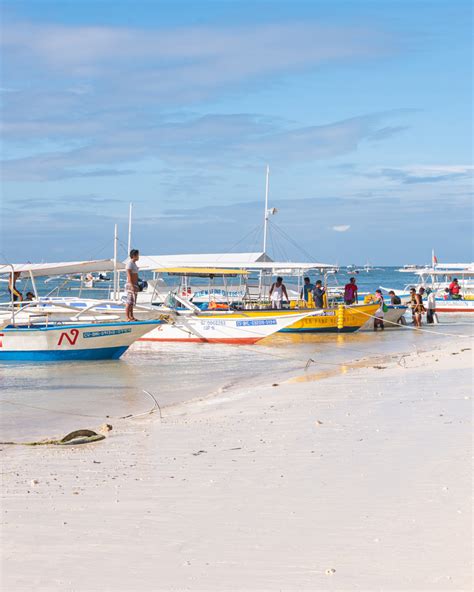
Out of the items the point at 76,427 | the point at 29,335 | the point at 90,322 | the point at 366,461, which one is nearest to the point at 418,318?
the point at 90,322

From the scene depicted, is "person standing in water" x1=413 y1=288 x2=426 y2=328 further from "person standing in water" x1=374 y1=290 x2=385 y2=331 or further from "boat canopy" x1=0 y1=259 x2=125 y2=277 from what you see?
"boat canopy" x1=0 y1=259 x2=125 y2=277

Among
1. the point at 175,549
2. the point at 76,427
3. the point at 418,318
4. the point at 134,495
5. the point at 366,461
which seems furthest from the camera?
the point at 418,318

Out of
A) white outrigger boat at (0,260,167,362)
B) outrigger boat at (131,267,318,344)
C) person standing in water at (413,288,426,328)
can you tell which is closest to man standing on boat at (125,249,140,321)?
white outrigger boat at (0,260,167,362)

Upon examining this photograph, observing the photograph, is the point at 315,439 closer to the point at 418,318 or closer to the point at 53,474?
the point at 53,474

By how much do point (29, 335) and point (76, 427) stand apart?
27.6ft

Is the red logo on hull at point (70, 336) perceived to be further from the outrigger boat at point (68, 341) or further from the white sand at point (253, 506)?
the white sand at point (253, 506)

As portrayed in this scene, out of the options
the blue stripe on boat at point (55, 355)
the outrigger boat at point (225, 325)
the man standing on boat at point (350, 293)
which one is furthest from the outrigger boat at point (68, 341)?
the man standing on boat at point (350, 293)

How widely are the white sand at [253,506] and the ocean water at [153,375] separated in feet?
6.52

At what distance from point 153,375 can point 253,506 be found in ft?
35.9

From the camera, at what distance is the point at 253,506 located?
18.6ft

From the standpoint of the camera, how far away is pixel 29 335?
18125 millimetres

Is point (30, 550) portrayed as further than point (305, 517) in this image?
No

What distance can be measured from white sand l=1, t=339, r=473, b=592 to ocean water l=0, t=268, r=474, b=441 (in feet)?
6.52

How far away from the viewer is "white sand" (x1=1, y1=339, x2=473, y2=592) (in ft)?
14.7
